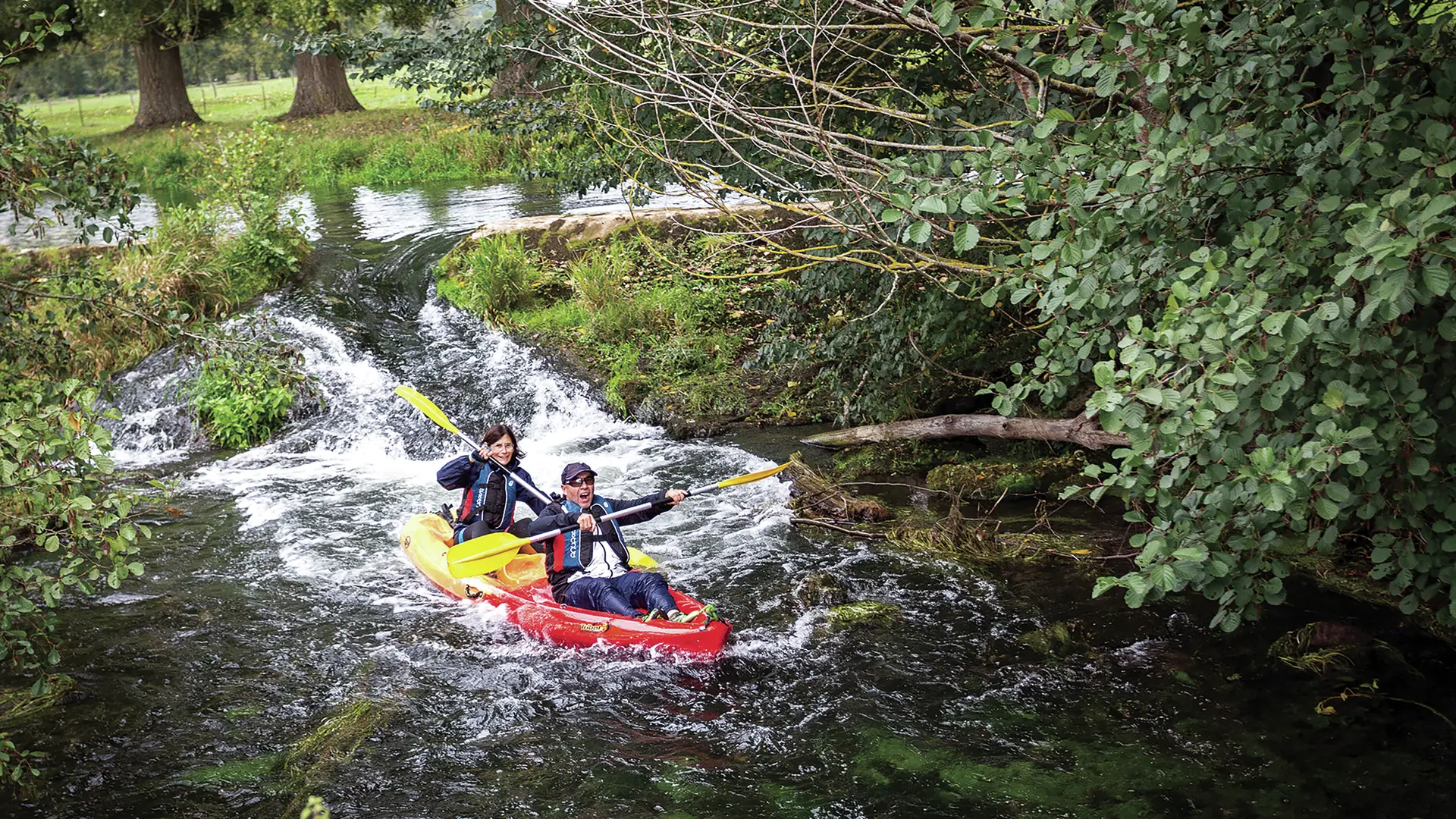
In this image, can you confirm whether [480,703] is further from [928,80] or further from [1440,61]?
[1440,61]

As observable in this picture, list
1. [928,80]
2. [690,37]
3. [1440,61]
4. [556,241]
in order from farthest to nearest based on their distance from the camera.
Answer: [556,241] → [928,80] → [690,37] → [1440,61]

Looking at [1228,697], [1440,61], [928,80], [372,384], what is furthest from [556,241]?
[1440,61]

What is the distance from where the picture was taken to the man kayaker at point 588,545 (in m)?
6.18

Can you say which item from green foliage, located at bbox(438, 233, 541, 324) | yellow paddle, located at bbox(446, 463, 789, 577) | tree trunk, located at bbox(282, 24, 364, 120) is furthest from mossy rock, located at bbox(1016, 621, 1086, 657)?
tree trunk, located at bbox(282, 24, 364, 120)

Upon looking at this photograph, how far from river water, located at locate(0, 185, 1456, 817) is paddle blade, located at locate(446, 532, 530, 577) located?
0.28m

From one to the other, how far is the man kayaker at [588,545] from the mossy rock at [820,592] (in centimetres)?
53

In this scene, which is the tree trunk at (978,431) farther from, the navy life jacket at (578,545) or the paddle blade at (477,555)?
the paddle blade at (477,555)

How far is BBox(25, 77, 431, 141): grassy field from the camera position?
29.0 meters

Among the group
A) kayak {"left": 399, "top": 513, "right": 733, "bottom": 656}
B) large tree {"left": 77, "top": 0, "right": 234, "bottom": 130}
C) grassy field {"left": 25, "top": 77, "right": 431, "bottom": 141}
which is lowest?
kayak {"left": 399, "top": 513, "right": 733, "bottom": 656}

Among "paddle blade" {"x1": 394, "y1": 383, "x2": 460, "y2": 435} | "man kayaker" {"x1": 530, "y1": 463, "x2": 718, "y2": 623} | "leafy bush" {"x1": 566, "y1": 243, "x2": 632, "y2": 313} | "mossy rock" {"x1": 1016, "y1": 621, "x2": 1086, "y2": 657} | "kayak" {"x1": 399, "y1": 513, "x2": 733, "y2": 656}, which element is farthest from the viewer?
"leafy bush" {"x1": 566, "y1": 243, "x2": 632, "y2": 313}

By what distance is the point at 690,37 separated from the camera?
5.40m

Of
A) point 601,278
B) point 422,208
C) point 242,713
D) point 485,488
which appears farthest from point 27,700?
point 422,208

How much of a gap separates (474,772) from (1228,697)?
11.2ft

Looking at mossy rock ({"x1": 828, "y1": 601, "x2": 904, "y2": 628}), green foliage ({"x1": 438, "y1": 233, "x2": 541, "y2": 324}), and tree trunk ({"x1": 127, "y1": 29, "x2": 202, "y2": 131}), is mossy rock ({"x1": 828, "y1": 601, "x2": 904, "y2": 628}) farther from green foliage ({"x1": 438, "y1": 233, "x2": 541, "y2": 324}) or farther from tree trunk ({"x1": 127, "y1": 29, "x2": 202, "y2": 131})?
tree trunk ({"x1": 127, "y1": 29, "x2": 202, "y2": 131})
